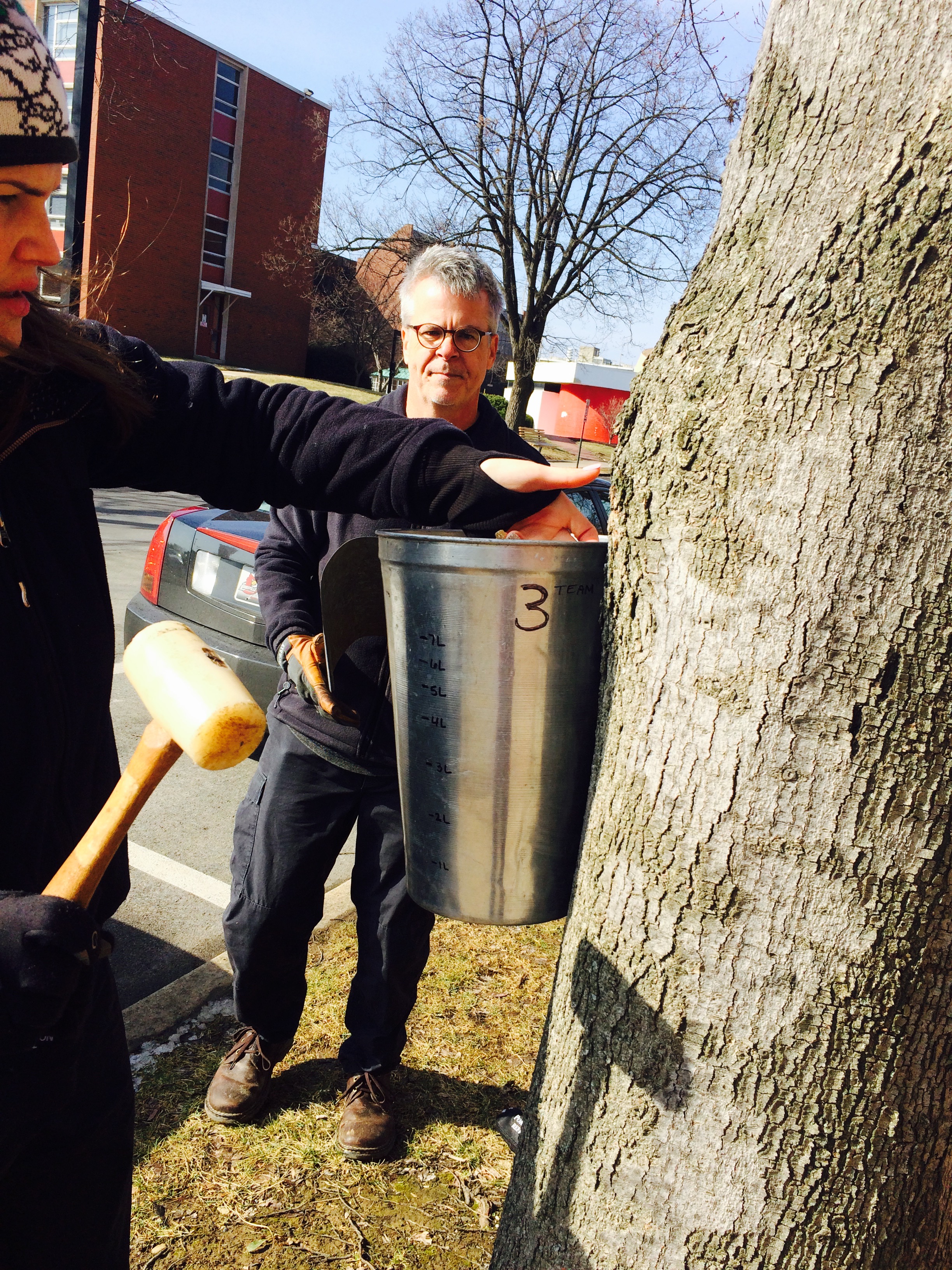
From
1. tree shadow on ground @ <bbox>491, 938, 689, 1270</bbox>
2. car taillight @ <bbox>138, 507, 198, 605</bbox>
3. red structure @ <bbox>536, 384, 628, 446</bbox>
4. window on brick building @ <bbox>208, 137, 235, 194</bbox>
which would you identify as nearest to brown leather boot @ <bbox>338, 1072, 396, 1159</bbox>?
tree shadow on ground @ <bbox>491, 938, 689, 1270</bbox>

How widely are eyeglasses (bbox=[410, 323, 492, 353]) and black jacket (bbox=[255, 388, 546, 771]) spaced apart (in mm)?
167

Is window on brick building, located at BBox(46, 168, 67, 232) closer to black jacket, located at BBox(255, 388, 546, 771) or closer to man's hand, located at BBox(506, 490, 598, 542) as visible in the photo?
black jacket, located at BBox(255, 388, 546, 771)

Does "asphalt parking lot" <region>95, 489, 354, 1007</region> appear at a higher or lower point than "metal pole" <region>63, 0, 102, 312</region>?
lower

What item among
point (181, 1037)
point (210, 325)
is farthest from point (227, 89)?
point (181, 1037)

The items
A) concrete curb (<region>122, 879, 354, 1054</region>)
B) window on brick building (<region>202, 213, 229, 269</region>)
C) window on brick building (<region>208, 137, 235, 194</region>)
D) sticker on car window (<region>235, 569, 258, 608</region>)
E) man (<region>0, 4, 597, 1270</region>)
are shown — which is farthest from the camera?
window on brick building (<region>202, 213, 229, 269</region>)

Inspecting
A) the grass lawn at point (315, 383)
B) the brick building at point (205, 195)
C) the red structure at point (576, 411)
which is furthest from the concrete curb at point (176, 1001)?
the red structure at point (576, 411)

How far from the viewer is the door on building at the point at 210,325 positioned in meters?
34.1

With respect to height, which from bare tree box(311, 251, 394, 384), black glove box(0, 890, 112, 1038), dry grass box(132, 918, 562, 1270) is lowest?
dry grass box(132, 918, 562, 1270)

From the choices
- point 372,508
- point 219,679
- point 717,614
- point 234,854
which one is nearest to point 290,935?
point 234,854

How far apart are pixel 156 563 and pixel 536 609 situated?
424 centimetres

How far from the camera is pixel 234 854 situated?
2.57 metres

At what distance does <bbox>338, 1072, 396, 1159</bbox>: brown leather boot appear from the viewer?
2328 millimetres

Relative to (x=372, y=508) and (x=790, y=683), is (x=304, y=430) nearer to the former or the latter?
(x=372, y=508)

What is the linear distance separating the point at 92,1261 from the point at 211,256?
37.5 m
